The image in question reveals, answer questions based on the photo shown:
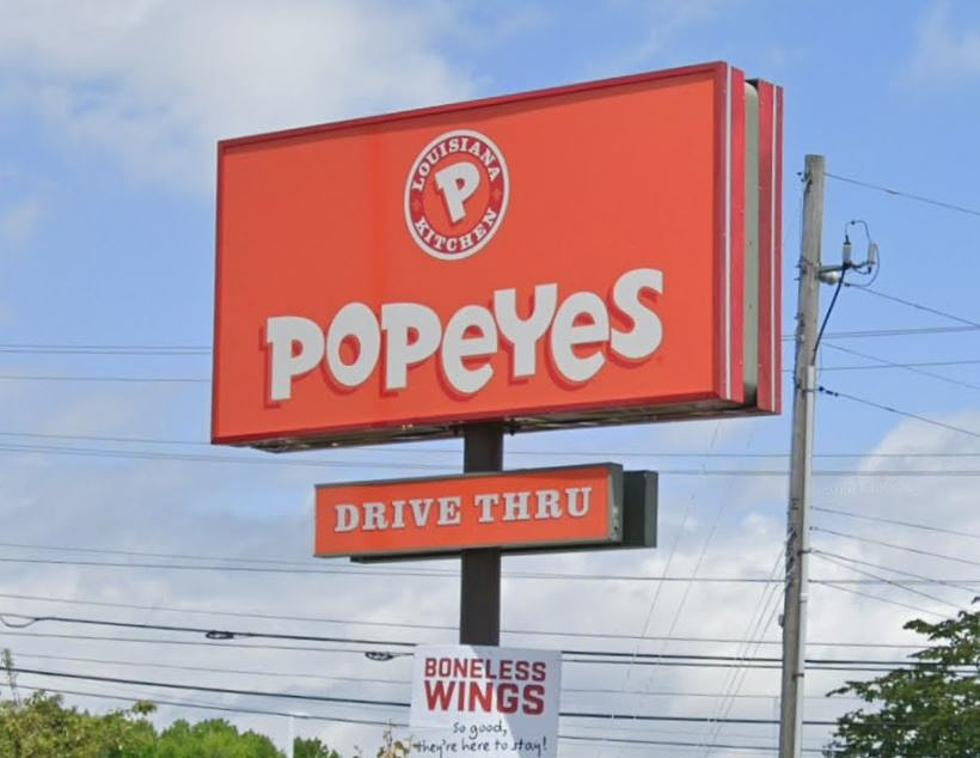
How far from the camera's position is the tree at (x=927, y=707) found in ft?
151

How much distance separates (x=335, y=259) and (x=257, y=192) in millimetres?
1184

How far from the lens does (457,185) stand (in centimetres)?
2031

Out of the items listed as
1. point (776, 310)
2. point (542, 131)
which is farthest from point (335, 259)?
point (776, 310)

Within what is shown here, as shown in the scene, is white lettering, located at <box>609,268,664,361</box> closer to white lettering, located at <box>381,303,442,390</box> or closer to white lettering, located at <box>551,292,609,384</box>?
white lettering, located at <box>551,292,609,384</box>

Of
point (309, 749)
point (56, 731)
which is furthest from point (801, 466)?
point (309, 749)

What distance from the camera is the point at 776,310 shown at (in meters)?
19.2

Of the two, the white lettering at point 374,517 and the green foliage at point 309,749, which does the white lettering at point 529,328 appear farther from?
the green foliage at point 309,749

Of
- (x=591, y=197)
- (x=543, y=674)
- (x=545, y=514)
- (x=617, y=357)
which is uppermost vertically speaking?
(x=591, y=197)

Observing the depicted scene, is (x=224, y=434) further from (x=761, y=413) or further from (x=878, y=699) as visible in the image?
(x=878, y=699)

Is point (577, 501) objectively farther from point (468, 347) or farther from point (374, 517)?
point (374, 517)

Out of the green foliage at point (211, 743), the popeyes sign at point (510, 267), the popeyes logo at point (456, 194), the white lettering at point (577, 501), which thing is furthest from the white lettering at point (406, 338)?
the green foliage at point (211, 743)

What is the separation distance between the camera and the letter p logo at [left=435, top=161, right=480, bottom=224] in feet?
66.1

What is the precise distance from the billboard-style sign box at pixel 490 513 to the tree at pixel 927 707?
2793 centimetres

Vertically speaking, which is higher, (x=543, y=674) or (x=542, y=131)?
(x=542, y=131)
